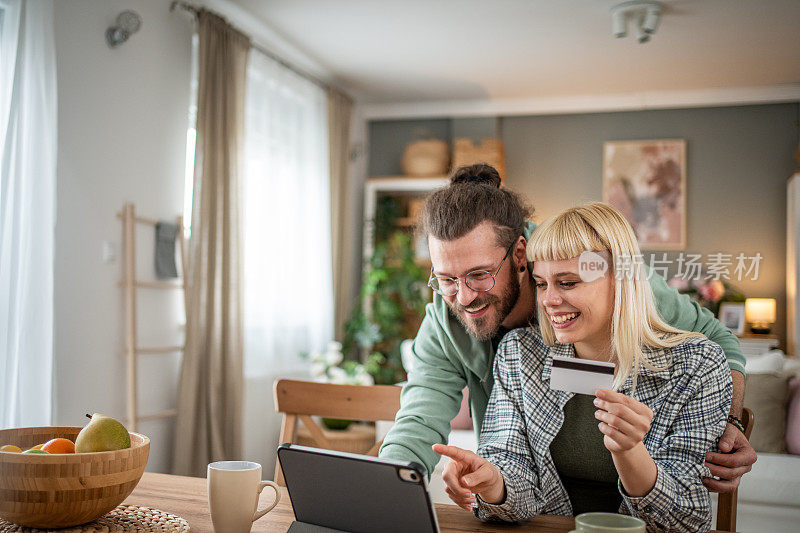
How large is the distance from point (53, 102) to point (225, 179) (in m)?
1.18

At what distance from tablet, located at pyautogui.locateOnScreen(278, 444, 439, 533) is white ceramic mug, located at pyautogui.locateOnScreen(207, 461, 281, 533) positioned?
0.06 m

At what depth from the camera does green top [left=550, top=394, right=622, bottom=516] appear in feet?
4.45

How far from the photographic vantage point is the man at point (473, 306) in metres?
1.55

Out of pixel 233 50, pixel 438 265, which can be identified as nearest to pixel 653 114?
pixel 233 50

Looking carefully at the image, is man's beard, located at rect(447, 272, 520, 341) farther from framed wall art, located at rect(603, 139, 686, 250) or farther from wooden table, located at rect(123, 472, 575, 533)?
framed wall art, located at rect(603, 139, 686, 250)

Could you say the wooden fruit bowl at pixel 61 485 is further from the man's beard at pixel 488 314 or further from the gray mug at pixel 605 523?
the man's beard at pixel 488 314

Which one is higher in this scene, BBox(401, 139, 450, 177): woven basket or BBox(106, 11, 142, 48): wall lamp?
BBox(106, 11, 142, 48): wall lamp

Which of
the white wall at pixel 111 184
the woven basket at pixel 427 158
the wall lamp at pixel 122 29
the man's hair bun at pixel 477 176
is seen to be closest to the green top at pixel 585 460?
the man's hair bun at pixel 477 176

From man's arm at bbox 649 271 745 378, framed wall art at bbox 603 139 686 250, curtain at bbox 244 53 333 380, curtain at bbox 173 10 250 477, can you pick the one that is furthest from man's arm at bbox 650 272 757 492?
framed wall art at bbox 603 139 686 250

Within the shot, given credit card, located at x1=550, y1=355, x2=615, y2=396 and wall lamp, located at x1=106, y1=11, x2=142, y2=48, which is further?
wall lamp, located at x1=106, y1=11, x2=142, y2=48

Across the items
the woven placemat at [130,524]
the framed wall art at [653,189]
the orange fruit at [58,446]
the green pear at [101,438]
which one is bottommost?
the woven placemat at [130,524]

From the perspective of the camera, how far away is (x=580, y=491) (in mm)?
1385

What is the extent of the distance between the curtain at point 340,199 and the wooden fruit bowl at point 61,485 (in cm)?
425

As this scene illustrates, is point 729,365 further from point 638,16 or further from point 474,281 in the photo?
point 638,16
